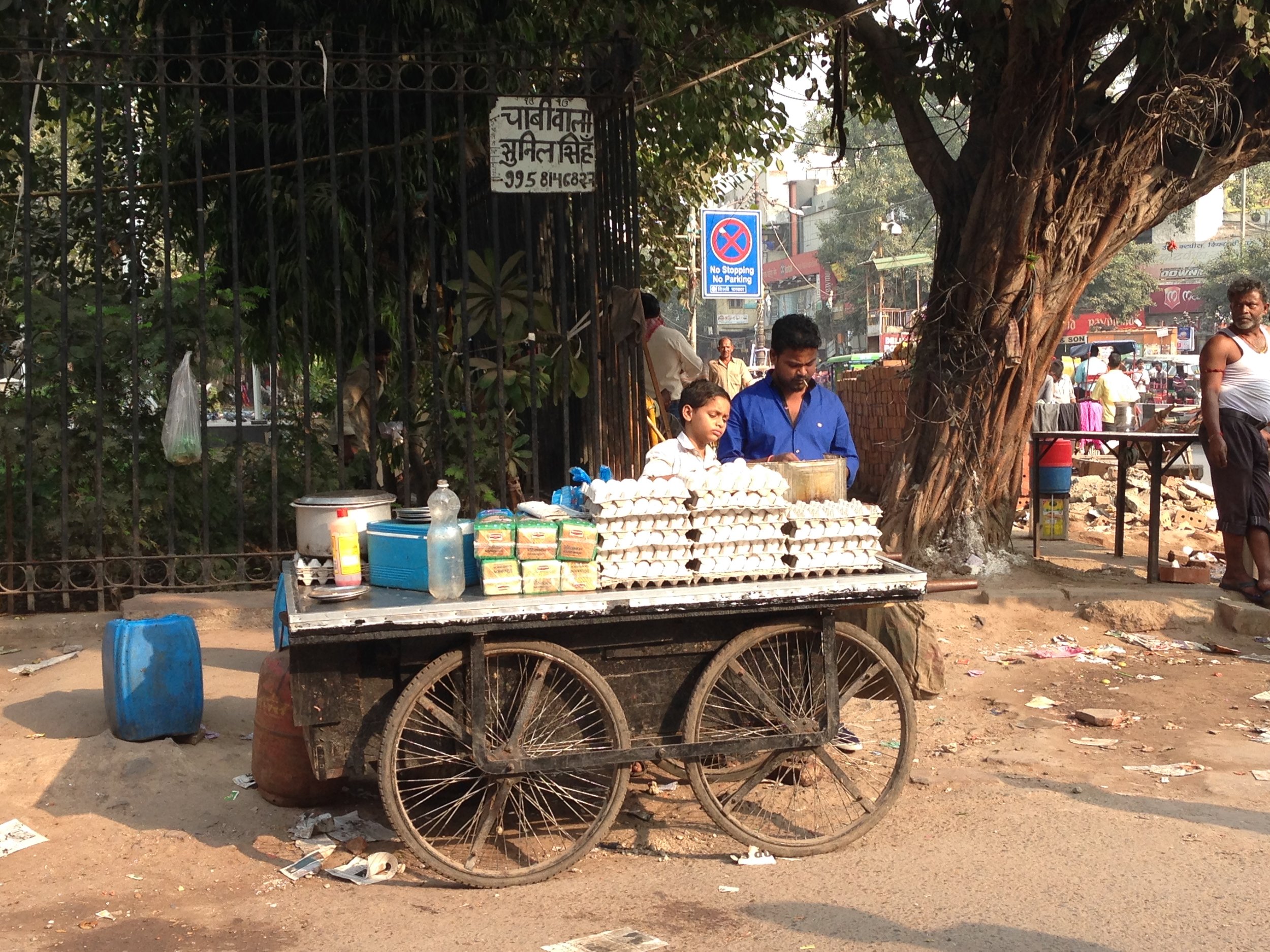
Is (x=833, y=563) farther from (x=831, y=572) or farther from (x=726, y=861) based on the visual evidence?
(x=726, y=861)

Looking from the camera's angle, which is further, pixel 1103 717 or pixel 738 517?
pixel 1103 717

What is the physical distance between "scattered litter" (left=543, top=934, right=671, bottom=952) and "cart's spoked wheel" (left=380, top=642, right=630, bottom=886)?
16.6 inches

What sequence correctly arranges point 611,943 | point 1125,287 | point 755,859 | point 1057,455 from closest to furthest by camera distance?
1. point 611,943
2. point 755,859
3. point 1057,455
4. point 1125,287

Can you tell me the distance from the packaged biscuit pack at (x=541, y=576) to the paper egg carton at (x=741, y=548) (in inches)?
18.4

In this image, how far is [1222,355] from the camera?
7582 millimetres

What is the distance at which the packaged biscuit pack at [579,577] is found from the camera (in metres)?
4.00

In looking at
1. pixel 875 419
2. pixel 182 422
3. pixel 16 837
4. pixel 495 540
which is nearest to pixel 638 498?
pixel 495 540

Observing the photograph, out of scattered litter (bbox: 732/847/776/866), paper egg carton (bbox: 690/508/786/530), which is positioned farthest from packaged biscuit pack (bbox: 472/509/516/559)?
scattered litter (bbox: 732/847/776/866)

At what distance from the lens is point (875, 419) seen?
1323 centimetres

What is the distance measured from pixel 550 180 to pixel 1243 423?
4.53 metres

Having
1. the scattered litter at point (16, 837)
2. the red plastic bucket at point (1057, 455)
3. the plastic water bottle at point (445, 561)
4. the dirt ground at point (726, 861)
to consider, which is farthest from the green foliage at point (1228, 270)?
the scattered litter at point (16, 837)

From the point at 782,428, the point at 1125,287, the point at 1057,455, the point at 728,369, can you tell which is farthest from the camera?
the point at 1125,287

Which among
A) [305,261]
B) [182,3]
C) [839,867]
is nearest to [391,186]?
[182,3]

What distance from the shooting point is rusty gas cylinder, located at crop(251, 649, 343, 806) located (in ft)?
15.1
